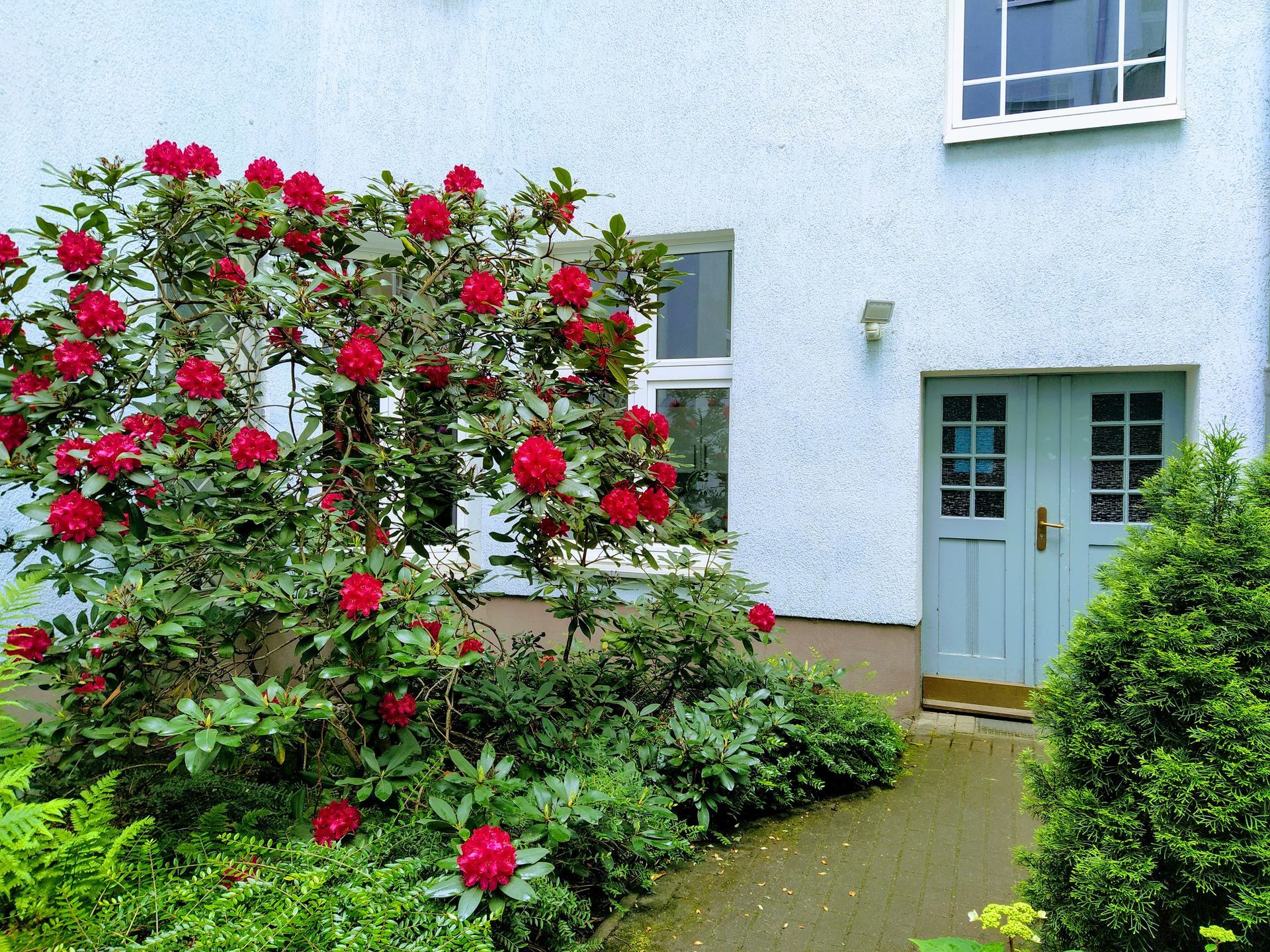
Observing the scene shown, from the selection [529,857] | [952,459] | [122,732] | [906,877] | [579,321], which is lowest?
[906,877]

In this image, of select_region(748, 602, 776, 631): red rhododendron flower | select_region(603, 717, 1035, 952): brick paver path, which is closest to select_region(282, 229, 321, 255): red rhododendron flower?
select_region(748, 602, 776, 631): red rhododendron flower

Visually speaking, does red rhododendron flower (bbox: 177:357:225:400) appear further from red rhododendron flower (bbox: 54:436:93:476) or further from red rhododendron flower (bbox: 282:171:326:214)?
red rhododendron flower (bbox: 282:171:326:214)

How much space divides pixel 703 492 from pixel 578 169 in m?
2.43

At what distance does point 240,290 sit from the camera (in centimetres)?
294

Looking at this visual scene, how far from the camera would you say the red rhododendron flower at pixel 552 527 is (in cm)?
304

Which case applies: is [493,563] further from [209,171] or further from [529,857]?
[209,171]

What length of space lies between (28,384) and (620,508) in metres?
1.97

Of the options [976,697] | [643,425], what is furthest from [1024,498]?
[643,425]

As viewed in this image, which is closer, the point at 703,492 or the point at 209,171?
the point at 209,171

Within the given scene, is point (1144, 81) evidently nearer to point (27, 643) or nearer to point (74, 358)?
point (74, 358)

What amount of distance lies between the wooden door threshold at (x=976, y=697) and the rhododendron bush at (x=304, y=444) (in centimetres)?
269

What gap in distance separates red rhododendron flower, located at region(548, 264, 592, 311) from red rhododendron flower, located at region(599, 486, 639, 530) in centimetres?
68

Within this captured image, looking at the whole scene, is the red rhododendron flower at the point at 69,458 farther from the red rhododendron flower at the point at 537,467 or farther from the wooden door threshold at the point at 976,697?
the wooden door threshold at the point at 976,697

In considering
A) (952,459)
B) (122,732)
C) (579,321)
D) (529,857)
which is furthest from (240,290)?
(952,459)
